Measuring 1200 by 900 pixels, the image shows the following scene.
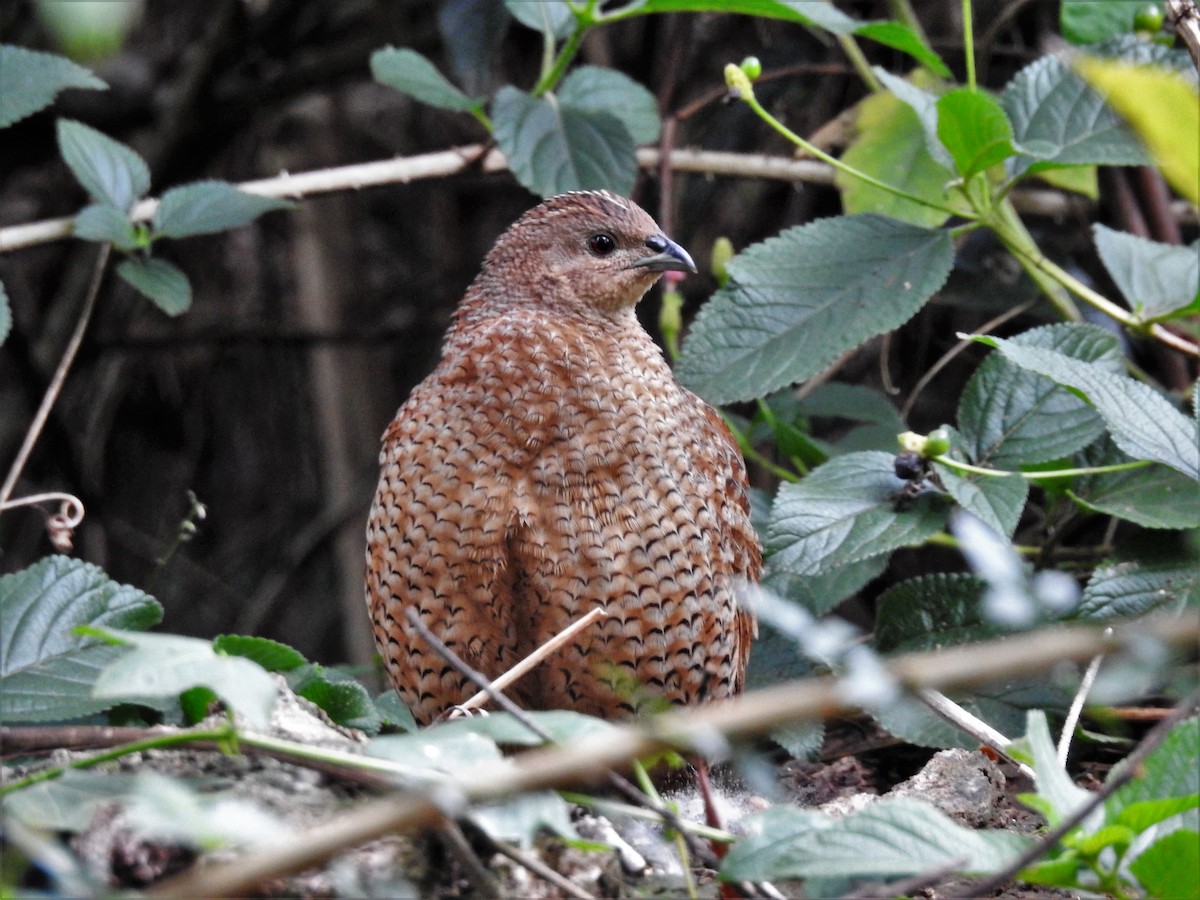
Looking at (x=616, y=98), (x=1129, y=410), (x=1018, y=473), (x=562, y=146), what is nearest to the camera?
(x=1129, y=410)

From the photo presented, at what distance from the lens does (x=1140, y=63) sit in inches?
121

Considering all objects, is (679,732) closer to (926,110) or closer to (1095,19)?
(926,110)

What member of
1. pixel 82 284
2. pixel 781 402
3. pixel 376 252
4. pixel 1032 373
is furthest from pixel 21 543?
pixel 1032 373

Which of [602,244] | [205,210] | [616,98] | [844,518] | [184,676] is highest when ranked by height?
[616,98]

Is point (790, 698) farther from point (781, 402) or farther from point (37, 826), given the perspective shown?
point (781, 402)

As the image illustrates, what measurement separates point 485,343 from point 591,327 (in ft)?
0.82

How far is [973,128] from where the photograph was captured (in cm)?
272

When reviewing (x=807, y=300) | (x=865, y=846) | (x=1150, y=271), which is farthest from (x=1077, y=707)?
(x=1150, y=271)

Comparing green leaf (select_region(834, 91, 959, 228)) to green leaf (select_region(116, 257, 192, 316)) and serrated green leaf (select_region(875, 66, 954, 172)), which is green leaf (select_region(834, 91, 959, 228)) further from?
green leaf (select_region(116, 257, 192, 316))

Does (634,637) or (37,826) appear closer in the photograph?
(37,826)

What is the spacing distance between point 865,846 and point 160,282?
2336mm

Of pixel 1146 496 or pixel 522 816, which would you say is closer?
pixel 522 816

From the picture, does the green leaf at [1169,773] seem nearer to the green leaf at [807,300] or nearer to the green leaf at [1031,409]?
the green leaf at [1031,409]

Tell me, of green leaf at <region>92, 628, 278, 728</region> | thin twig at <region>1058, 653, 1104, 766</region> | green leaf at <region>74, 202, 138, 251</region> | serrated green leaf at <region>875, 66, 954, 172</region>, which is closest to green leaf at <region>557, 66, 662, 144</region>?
serrated green leaf at <region>875, 66, 954, 172</region>
